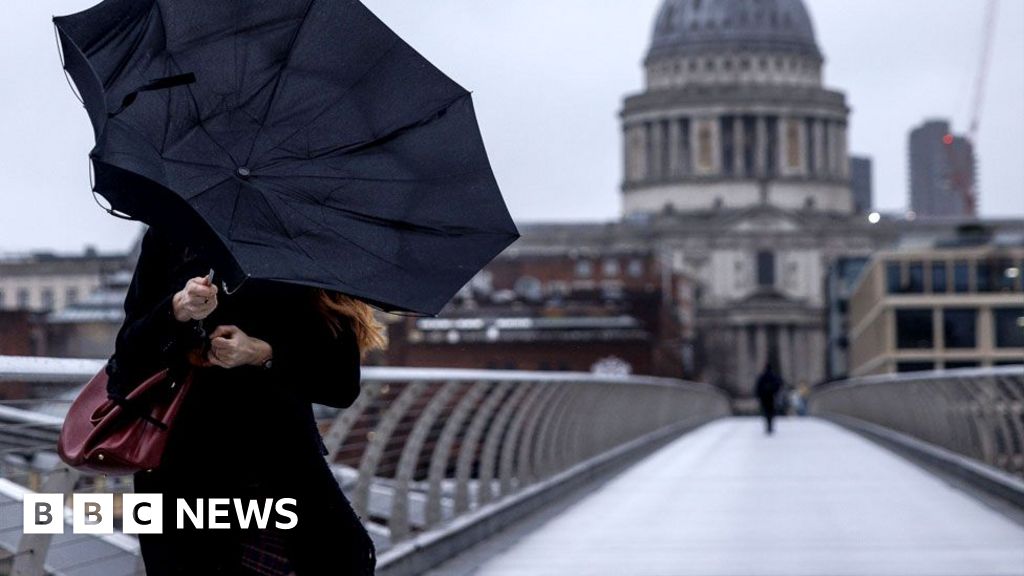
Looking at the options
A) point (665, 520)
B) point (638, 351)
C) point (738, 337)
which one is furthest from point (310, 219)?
point (738, 337)

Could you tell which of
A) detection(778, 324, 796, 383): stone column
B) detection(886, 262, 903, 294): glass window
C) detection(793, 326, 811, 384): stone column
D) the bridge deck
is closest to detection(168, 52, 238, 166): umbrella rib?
the bridge deck

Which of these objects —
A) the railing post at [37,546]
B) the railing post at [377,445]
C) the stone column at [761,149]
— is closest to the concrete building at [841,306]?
the stone column at [761,149]

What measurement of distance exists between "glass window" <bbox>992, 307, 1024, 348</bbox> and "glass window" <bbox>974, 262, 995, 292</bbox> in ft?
3.98

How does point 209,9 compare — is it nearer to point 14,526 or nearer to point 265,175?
point 265,175

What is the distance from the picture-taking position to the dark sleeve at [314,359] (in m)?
5.00

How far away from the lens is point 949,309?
104 metres

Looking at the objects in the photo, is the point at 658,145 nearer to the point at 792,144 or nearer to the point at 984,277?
the point at 792,144

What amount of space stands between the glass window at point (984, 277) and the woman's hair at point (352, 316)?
10128cm

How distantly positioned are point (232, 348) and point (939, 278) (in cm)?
10153

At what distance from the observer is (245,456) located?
16.1 ft

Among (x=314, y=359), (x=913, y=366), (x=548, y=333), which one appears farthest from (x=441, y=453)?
(x=548, y=333)

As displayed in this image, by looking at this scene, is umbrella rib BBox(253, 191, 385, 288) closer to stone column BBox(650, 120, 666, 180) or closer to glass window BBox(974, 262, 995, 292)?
glass window BBox(974, 262, 995, 292)

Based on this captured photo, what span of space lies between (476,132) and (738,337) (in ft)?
565

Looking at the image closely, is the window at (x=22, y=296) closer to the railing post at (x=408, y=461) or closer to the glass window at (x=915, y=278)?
the glass window at (x=915, y=278)
